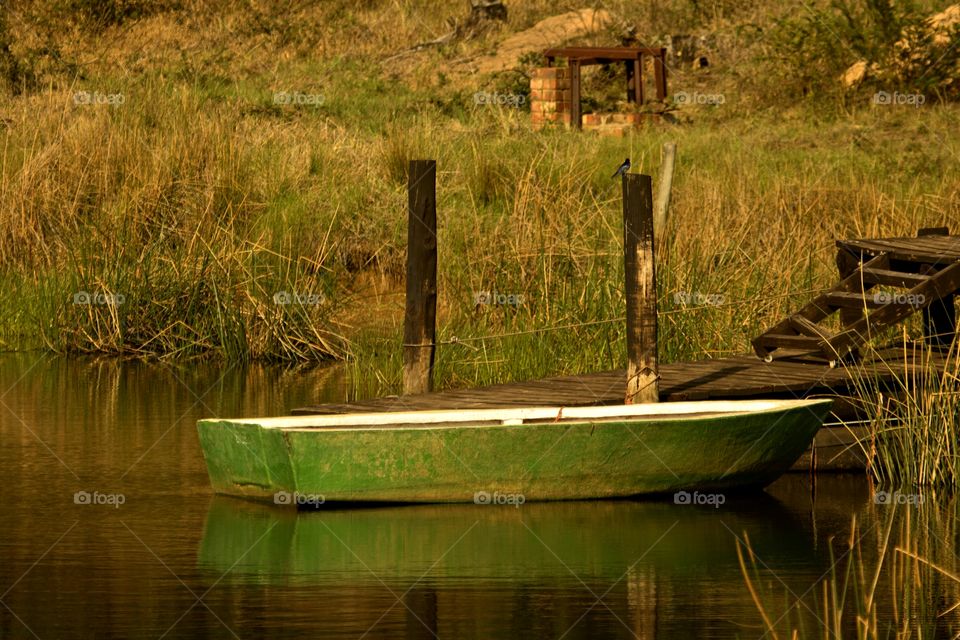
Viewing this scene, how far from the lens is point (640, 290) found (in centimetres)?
1098

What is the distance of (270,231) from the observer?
1627cm

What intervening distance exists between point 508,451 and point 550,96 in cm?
1356

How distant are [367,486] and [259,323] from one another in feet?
18.9

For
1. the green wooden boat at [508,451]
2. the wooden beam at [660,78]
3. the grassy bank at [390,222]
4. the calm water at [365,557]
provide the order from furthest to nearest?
the wooden beam at [660,78] < the grassy bank at [390,222] < the green wooden boat at [508,451] < the calm water at [365,557]

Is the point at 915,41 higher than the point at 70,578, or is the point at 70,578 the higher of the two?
the point at 915,41

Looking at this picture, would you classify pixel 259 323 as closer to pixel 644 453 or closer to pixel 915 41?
pixel 644 453

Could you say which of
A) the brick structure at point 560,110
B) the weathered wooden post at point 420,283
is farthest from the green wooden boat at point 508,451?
the brick structure at point 560,110

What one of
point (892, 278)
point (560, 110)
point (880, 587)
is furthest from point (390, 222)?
point (880, 587)

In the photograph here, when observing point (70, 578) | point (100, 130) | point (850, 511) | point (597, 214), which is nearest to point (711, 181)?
point (597, 214)

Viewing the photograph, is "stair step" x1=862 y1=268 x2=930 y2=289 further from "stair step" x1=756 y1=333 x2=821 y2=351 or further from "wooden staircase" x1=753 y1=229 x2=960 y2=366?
"stair step" x1=756 y1=333 x2=821 y2=351

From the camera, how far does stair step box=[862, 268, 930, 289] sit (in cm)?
1134

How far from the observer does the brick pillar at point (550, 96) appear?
23188 mm

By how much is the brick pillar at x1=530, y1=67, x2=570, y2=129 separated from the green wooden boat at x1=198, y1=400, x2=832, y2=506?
41.3 ft

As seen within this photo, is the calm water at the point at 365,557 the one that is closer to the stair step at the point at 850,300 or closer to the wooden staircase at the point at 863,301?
the wooden staircase at the point at 863,301
